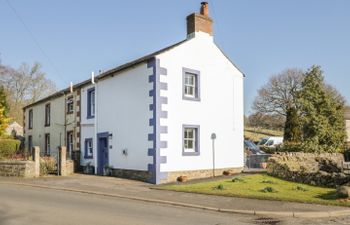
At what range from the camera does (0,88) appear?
131 feet

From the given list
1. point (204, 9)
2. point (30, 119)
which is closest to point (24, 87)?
point (30, 119)

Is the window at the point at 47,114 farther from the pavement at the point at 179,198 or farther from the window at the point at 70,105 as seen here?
the pavement at the point at 179,198

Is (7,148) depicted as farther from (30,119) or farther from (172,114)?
(172,114)

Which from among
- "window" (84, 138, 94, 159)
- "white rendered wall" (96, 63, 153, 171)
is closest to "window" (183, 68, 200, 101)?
"white rendered wall" (96, 63, 153, 171)

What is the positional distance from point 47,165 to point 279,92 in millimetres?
45504

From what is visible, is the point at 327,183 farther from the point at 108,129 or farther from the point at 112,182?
the point at 108,129

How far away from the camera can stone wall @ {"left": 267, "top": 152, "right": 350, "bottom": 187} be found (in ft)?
56.8

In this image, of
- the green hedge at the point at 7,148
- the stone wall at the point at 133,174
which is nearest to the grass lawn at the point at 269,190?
the stone wall at the point at 133,174

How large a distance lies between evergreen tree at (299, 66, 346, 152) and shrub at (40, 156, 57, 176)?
17532 millimetres

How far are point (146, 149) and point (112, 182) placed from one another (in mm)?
2324

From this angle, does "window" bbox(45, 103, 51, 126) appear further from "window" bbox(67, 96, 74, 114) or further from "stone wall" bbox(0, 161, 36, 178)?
"stone wall" bbox(0, 161, 36, 178)

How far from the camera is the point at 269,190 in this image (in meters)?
15.3

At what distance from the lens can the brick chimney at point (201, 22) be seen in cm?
2161

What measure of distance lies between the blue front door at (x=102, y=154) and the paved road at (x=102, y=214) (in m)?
9.15
